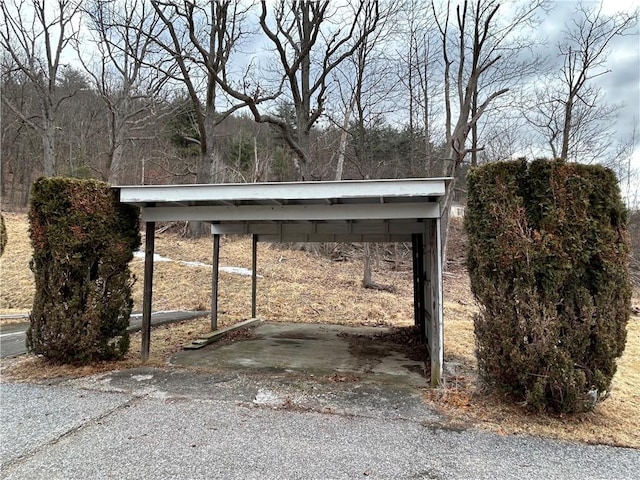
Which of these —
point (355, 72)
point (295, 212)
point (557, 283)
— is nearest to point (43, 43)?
point (355, 72)

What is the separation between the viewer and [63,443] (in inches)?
115

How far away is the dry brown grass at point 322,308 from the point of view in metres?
3.45

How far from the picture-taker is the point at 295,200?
454cm

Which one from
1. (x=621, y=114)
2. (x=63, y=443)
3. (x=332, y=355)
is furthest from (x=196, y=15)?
(x=621, y=114)

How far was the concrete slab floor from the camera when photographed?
492cm

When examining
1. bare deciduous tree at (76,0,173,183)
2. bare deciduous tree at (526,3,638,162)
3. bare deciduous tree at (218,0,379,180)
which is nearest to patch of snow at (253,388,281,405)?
bare deciduous tree at (218,0,379,180)

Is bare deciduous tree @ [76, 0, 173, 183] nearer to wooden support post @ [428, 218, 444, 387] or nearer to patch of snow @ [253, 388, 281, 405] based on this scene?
patch of snow @ [253, 388, 281, 405]

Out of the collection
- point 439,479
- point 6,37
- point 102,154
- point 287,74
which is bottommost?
point 439,479

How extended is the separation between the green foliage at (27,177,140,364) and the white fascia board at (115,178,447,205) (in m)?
0.38

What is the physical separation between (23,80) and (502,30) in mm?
16627

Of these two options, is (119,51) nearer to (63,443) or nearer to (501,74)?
(501,74)

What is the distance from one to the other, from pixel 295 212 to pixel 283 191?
450 millimetres

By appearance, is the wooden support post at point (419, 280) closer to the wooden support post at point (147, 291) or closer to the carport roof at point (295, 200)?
the carport roof at point (295, 200)

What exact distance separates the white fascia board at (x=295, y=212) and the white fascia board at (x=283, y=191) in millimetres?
300
